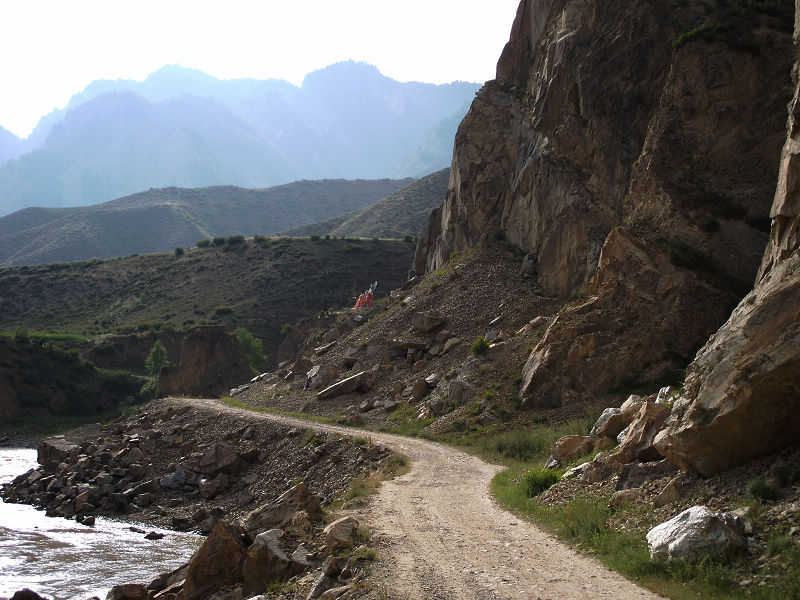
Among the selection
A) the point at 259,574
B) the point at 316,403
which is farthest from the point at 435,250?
the point at 259,574

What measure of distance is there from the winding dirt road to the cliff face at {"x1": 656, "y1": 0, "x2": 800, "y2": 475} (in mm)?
2084

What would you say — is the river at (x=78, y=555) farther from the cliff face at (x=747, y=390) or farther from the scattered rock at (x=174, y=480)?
the cliff face at (x=747, y=390)

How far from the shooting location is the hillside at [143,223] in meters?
140

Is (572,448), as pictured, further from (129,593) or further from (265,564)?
(129,593)

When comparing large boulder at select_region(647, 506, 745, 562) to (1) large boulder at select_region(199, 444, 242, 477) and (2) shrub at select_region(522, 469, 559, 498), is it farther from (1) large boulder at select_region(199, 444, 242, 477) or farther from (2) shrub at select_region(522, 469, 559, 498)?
(1) large boulder at select_region(199, 444, 242, 477)

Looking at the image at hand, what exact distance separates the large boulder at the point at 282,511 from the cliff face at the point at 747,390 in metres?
6.57

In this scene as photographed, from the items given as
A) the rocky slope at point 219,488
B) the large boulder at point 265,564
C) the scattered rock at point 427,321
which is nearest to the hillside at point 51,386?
the rocky slope at point 219,488

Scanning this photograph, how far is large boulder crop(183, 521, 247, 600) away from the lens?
490 inches

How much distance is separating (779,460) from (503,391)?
15.7 meters

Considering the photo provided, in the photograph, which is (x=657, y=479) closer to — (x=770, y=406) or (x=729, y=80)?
(x=770, y=406)

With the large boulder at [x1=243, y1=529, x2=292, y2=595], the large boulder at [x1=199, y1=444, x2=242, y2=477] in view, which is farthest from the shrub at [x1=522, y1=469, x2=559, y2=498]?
the large boulder at [x1=199, y1=444, x2=242, y2=477]

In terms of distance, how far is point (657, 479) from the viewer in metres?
10.4

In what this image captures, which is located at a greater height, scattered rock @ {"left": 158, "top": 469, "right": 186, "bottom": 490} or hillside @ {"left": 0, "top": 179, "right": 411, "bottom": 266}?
hillside @ {"left": 0, "top": 179, "right": 411, "bottom": 266}

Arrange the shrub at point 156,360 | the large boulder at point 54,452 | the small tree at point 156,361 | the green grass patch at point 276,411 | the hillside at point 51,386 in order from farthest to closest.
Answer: the shrub at point 156,360 → the small tree at point 156,361 → the hillside at point 51,386 → the large boulder at point 54,452 → the green grass patch at point 276,411
